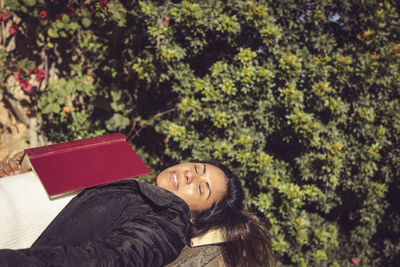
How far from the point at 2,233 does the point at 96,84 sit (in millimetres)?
2565

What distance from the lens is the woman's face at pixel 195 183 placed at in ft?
6.28

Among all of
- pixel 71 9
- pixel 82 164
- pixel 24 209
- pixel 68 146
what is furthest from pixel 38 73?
pixel 24 209

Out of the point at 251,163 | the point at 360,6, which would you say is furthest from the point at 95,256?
the point at 360,6

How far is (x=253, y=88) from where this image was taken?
2.87m

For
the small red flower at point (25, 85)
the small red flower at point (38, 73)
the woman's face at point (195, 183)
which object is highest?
the small red flower at point (38, 73)

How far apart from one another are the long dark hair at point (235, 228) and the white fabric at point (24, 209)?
3.39 ft

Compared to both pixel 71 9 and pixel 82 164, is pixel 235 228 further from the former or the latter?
pixel 71 9

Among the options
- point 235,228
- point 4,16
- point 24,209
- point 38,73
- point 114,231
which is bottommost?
point 235,228

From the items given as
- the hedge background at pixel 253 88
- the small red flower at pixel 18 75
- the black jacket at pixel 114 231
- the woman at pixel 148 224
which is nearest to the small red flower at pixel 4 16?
the hedge background at pixel 253 88

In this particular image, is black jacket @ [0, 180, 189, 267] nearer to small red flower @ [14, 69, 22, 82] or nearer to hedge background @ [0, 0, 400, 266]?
hedge background @ [0, 0, 400, 266]

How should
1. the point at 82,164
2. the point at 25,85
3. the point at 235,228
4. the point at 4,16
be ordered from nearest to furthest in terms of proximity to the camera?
the point at 82,164 → the point at 235,228 → the point at 4,16 → the point at 25,85

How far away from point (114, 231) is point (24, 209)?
1.65 feet

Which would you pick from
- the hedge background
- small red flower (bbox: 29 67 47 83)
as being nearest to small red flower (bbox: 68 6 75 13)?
the hedge background

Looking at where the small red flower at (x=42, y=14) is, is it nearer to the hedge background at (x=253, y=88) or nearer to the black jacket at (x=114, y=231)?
the hedge background at (x=253, y=88)
